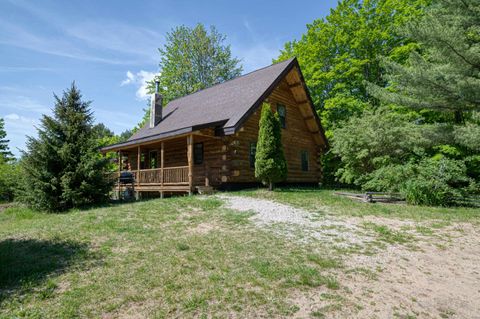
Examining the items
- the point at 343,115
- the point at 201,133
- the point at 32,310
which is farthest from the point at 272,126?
the point at 343,115

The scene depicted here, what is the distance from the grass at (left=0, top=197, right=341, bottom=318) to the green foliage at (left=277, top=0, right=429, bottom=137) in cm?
1946

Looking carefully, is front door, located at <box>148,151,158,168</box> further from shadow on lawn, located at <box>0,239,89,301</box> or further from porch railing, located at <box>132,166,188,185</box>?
shadow on lawn, located at <box>0,239,89,301</box>

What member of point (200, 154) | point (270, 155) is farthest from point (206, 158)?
point (270, 155)

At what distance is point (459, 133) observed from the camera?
12250mm

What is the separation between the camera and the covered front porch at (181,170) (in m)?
14.6

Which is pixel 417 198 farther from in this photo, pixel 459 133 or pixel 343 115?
pixel 343 115

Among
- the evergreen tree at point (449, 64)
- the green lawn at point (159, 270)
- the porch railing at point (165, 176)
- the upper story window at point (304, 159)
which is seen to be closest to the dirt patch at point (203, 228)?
the green lawn at point (159, 270)

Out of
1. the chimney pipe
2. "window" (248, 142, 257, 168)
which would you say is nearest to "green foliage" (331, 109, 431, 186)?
"window" (248, 142, 257, 168)

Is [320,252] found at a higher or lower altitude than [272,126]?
lower

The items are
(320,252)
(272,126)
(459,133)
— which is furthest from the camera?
(272,126)

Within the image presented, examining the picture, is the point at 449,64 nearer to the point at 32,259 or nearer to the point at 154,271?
the point at 154,271

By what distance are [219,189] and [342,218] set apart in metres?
7.76

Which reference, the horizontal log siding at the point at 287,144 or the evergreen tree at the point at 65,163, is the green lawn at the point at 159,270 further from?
the horizontal log siding at the point at 287,144

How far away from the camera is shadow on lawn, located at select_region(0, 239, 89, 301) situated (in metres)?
4.57
